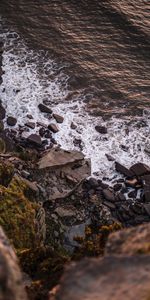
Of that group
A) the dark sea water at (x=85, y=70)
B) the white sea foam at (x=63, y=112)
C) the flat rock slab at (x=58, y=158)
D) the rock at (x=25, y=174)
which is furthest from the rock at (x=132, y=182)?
the rock at (x=25, y=174)

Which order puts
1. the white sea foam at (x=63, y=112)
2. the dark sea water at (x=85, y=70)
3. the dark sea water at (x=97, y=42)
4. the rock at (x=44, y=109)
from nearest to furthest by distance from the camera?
1. the white sea foam at (x=63, y=112)
2. the dark sea water at (x=85, y=70)
3. the rock at (x=44, y=109)
4. the dark sea water at (x=97, y=42)

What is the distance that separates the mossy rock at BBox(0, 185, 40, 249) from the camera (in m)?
13.2

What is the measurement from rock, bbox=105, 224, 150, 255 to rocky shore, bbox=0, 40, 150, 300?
0.08 ft

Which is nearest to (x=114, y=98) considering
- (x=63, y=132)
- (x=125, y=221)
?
(x=63, y=132)

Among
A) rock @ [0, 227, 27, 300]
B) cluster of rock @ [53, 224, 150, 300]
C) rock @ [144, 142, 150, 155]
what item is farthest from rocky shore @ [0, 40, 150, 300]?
rock @ [0, 227, 27, 300]

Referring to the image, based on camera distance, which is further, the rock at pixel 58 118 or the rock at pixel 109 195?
the rock at pixel 58 118

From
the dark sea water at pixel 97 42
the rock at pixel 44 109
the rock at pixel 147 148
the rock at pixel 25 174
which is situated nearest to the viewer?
the rock at pixel 25 174

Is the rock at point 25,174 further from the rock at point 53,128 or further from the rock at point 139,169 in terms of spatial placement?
the rock at point 139,169

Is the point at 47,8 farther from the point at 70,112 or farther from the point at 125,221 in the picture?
the point at 125,221

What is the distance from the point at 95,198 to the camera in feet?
56.6

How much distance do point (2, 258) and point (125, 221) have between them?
1171cm

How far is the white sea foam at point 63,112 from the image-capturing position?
65.2 ft

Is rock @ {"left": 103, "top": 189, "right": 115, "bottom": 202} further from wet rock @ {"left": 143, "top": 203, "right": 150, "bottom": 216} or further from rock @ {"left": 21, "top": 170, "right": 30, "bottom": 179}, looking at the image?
rock @ {"left": 21, "top": 170, "right": 30, "bottom": 179}

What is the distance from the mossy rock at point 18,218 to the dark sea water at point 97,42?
8569mm
